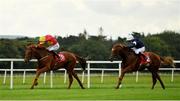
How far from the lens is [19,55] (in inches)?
2694

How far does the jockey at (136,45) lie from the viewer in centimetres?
2091

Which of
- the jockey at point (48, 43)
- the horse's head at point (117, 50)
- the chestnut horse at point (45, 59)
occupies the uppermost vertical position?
the jockey at point (48, 43)

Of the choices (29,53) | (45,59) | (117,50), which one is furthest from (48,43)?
(117,50)

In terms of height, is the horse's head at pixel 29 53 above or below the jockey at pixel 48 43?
below

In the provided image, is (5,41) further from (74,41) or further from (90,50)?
(74,41)

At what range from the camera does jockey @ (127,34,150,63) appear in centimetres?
2091

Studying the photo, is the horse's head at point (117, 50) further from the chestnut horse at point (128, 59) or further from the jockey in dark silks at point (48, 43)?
the jockey in dark silks at point (48, 43)

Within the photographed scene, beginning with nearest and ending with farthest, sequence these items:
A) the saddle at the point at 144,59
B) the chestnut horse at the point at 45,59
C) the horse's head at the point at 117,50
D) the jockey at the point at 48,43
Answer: the chestnut horse at the point at 45,59, the horse's head at the point at 117,50, the jockey at the point at 48,43, the saddle at the point at 144,59

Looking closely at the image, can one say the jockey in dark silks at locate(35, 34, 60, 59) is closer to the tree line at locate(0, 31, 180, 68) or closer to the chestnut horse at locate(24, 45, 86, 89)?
the chestnut horse at locate(24, 45, 86, 89)

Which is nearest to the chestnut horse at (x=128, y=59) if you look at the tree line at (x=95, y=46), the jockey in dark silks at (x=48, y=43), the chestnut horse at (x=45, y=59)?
the chestnut horse at (x=45, y=59)

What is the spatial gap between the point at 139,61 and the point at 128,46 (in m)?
0.68

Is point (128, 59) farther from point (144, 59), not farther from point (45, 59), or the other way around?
point (45, 59)

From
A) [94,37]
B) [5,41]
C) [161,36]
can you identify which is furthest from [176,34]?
[5,41]

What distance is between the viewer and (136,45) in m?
20.9
